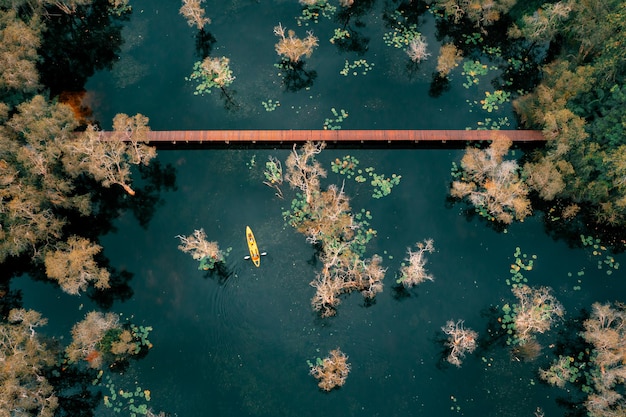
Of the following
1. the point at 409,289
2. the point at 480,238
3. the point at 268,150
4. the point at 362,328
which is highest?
the point at 268,150

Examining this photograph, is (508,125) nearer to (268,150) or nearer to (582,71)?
(582,71)

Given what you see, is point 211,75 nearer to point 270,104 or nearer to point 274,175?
point 270,104

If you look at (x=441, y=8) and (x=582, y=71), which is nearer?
(x=582, y=71)

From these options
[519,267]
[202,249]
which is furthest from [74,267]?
[519,267]

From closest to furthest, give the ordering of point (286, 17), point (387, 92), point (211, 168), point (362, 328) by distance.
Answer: point (362, 328), point (211, 168), point (387, 92), point (286, 17)

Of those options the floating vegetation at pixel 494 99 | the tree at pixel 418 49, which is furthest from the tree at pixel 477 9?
the floating vegetation at pixel 494 99

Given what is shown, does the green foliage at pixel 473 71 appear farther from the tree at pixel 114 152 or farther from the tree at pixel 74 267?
the tree at pixel 74 267

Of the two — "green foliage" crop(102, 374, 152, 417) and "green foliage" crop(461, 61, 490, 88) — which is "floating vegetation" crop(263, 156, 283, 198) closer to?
"green foliage" crop(102, 374, 152, 417)

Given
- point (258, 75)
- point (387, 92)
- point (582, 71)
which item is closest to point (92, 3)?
point (258, 75)
